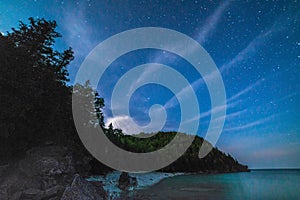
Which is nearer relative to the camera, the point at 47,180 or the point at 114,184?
the point at 47,180

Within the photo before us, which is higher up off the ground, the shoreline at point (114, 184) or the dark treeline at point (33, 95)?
the dark treeline at point (33, 95)

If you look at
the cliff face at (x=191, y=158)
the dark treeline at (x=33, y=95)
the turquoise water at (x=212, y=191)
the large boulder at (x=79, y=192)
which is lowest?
the large boulder at (x=79, y=192)

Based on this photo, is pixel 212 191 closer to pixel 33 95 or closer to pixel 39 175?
pixel 39 175

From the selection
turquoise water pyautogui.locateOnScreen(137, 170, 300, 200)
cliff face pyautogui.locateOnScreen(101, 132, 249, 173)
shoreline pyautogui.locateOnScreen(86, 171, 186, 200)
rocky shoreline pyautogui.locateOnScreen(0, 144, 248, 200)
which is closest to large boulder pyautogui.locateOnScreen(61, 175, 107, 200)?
rocky shoreline pyautogui.locateOnScreen(0, 144, 248, 200)

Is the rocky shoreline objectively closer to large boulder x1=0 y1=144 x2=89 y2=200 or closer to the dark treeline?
large boulder x1=0 y1=144 x2=89 y2=200

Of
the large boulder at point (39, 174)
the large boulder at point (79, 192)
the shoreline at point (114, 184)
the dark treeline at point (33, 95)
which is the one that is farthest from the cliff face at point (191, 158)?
the large boulder at point (79, 192)

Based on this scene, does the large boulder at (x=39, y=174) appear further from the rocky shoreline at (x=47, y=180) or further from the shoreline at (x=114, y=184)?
the shoreline at (x=114, y=184)

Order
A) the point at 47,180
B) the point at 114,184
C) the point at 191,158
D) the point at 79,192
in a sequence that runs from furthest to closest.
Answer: the point at 191,158
the point at 114,184
the point at 47,180
the point at 79,192

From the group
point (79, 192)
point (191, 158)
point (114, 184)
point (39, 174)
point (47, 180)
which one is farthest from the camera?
point (191, 158)

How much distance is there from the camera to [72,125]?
2597cm

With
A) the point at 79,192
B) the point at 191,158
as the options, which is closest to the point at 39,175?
the point at 79,192

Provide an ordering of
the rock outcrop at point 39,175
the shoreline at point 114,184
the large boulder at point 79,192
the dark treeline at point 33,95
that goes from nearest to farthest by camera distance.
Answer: the large boulder at point 79,192, the rock outcrop at point 39,175, the dark treeline at point 33,95, the shoreline at point 114,184

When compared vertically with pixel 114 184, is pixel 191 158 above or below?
above

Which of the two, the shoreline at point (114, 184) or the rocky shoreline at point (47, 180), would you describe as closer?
the rocky shoreline at point (47, 180)
